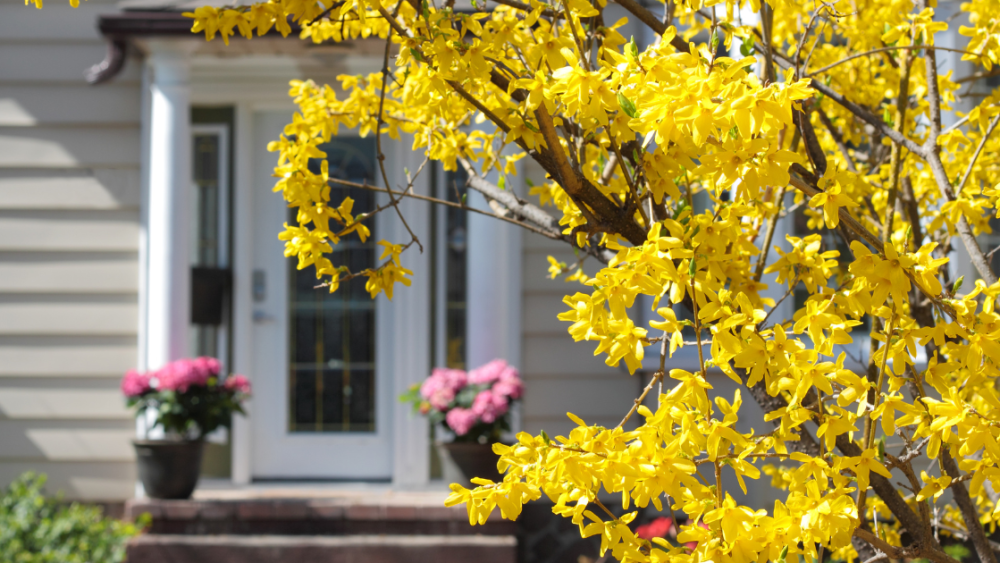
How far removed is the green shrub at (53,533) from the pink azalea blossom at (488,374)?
5.44ft

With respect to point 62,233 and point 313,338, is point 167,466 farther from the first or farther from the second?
point 62,233

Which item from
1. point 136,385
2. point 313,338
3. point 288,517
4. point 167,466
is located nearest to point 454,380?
point 288,517

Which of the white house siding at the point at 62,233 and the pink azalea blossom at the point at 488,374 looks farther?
the white house siding at the point at 62,233

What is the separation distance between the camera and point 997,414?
88 centimetres

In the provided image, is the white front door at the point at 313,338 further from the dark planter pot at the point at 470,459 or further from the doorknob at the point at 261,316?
the dark planter pot at the point at 470,459

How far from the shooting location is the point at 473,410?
341 centimetres

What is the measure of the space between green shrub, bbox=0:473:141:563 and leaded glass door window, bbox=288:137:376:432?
3.37 ft

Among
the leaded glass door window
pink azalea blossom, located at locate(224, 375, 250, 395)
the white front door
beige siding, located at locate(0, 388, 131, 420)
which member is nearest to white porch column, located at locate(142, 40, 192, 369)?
pink azalea blossom, located at locate(224, 375, 250, 395)

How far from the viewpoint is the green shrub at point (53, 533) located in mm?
3250

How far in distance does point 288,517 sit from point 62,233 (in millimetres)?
1959

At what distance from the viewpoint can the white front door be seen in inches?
163

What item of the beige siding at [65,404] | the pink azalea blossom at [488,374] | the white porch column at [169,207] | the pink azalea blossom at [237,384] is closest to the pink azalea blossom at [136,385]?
the white porch column at [169,207]

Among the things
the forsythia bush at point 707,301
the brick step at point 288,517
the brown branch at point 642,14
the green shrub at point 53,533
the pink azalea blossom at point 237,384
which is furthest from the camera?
the pink azalea blossom at point 237,384

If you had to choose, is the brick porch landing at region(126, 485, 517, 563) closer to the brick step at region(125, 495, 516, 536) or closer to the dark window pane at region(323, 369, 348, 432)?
the brick step at region(125, 495, 516, 536)
